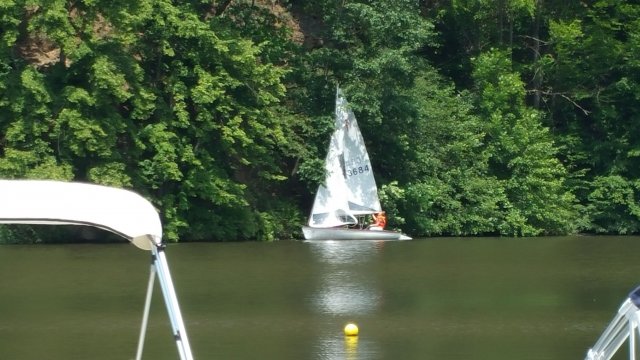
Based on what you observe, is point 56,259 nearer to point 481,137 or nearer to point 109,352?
point 109,352

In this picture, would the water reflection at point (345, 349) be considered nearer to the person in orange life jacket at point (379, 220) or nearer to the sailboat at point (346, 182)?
the person in orange life jacket at point (379, 220)

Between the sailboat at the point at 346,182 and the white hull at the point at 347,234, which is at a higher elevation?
the sailboat at the point at 346,182

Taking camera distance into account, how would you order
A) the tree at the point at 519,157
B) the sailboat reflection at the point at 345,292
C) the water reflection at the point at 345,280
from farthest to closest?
the tree at the point at 519,157, the water reflection at the point at 345,280, the sailboat reflection at the point at 345,292

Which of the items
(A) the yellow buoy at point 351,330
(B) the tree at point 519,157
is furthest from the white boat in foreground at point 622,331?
(B) the tree at point 519,157

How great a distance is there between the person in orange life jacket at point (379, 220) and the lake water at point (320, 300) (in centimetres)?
286

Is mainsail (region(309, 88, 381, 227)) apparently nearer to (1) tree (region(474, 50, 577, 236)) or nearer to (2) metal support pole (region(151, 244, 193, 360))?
(1) tree (region(474, 50, 577, 236))

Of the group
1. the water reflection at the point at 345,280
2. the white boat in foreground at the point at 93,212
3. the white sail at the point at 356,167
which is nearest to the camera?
the white boat in foreground at the point at 93,212

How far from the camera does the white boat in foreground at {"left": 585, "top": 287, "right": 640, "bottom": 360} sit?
8.34 metres

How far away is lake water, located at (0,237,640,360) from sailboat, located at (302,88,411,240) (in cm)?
293

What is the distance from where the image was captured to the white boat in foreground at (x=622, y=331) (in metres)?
8.34

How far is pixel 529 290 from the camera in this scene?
73.2ft

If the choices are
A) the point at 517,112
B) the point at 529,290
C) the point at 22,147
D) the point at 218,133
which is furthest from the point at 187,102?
the point at 529,290

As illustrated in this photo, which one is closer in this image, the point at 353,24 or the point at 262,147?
the point at 262,147

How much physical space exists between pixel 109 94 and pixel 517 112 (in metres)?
13.8
